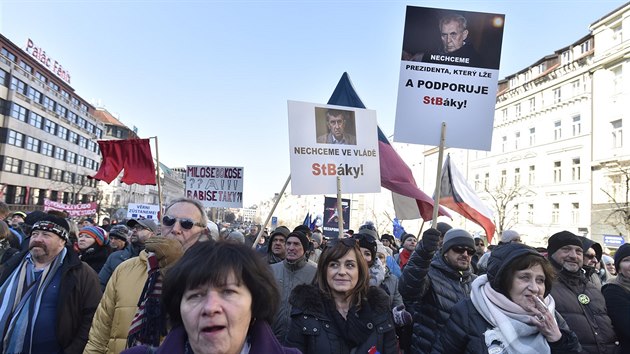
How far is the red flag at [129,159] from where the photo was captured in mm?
10016

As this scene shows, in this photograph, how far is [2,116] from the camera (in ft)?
160

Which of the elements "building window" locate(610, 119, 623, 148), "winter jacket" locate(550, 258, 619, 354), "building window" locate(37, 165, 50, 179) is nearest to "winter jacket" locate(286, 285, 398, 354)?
"winter jacket" locate(550, 258, 619, 354)

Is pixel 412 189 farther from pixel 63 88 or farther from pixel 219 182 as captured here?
pixel 63 88

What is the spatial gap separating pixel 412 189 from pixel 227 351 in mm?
5996

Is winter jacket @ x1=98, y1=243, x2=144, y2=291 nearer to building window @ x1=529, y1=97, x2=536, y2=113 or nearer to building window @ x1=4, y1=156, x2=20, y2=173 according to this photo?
building window @ x1=529, y1=97, x2=536, y2=113

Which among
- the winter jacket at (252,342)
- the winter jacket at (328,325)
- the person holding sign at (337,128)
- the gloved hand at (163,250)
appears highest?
the person holding sign at (337,128)

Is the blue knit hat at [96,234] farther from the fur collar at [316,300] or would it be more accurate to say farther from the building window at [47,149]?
the building window at [47,149]

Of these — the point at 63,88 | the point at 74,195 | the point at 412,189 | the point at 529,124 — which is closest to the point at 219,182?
the point at 412,189

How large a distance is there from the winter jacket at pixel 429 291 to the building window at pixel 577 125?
35.8 metres

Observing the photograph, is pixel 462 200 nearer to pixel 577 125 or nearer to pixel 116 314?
pixel 116 314

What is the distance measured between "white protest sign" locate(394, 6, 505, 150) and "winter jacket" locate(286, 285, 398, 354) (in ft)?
8.68

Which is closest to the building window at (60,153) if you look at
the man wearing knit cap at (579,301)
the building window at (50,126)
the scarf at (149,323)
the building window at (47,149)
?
the building window at (47,149)

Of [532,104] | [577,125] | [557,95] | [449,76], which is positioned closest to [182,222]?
[449,76]

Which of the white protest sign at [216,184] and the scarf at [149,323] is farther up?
the white protest sign at [216,184]
